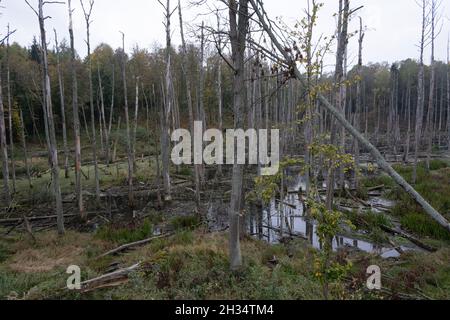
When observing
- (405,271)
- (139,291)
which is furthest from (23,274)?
(405,271)

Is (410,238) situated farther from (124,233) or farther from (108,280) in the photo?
(124,233)

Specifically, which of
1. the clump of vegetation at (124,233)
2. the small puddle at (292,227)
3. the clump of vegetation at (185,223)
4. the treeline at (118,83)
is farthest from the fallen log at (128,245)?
the treeline at (118,83)

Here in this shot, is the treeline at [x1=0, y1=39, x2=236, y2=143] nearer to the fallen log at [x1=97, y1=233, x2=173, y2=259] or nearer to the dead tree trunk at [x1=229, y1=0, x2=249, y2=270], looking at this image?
the fallen log at [x1=97, y1=233, x2=173, y2=259]

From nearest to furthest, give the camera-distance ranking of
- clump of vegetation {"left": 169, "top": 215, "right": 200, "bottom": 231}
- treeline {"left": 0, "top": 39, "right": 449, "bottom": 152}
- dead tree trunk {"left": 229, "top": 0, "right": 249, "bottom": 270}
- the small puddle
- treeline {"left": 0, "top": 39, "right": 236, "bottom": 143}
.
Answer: dead tree trunk {"left": 229, "top": 0, "right": 249, "bottom": 270} → the small puddle → clump of vegetation {"left": 169, "top": 215, "right": 200, "bottom": 231} → treeline {"left": 0, "top": 39, "right": 449, "bottom": 152} → treeline {"left": 0, "top": 39, "right": 236, "bottom": 143}

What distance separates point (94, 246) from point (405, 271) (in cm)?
761

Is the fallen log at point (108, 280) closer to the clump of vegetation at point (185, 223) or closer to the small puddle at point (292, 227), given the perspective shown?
the clump of vegetation at point (185, 223)

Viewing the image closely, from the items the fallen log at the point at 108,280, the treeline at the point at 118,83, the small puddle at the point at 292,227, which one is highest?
the treeline at the point at 118,83

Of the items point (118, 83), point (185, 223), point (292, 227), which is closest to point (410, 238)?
point (292, 227)

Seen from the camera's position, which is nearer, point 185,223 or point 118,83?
point 185,223

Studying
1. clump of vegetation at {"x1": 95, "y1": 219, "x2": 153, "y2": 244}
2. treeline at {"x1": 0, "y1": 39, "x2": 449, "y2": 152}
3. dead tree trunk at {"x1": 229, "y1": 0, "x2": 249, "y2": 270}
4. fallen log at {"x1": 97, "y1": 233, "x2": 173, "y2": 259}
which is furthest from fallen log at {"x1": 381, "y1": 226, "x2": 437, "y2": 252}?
treeline at {"x1": 0, "y1": 39, "x2": 449, "y2": 152}

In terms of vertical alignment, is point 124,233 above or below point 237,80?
below

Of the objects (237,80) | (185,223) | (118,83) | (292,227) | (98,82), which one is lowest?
(292,227)

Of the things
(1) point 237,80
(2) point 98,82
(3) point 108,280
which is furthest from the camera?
(2) point 98,82
